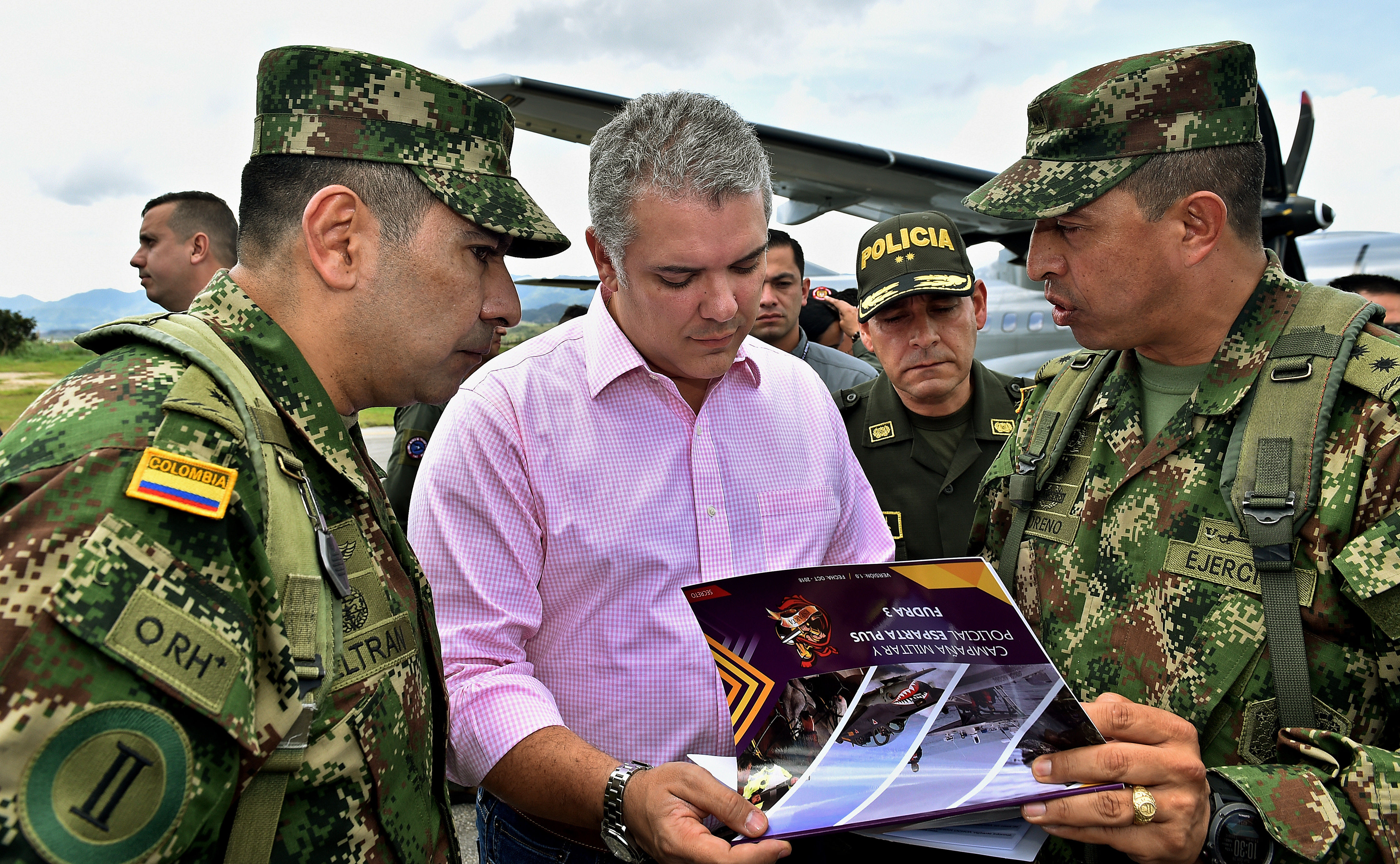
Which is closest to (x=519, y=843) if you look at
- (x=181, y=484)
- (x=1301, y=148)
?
(x=181, y=484)

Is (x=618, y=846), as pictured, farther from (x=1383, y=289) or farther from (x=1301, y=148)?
(x=1301, y=148)

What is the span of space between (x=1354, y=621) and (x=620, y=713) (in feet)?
4.78

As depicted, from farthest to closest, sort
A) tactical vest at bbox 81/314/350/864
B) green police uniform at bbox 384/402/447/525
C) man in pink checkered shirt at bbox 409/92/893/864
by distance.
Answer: green police uniform at bbox 384/402/447/525, man in pink checkered shirt at bbox 409/92/893/864, tactical vest at bbox 81/314/350/864

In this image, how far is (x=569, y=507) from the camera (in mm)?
1882

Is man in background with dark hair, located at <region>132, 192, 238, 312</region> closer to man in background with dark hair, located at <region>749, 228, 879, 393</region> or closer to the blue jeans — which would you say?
man in background with dark hair, located at <region>749, 228, 879, 393</region>

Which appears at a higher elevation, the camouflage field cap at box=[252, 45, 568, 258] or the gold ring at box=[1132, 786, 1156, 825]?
the camouflage field cap at box=[252, 45, 568, 258]

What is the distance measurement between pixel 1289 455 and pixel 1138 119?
0.81 m

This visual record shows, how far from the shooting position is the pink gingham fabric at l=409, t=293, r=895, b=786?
176 cm

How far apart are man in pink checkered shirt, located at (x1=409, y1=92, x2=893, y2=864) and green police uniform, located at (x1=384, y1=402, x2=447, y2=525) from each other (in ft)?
7.68

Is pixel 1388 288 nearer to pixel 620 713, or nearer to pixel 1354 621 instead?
pixel 1354 621

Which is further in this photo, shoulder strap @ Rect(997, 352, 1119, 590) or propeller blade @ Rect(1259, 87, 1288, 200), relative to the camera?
propeller blade @ Rect(1259, 87, 1288, 200)

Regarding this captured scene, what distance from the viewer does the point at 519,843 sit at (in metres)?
1.86

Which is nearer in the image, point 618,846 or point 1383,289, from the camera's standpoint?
point 618,846

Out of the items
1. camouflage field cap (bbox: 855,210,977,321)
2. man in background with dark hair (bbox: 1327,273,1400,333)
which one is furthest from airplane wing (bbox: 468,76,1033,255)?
camouflage field cap (bbox: 855,210,977,321)
